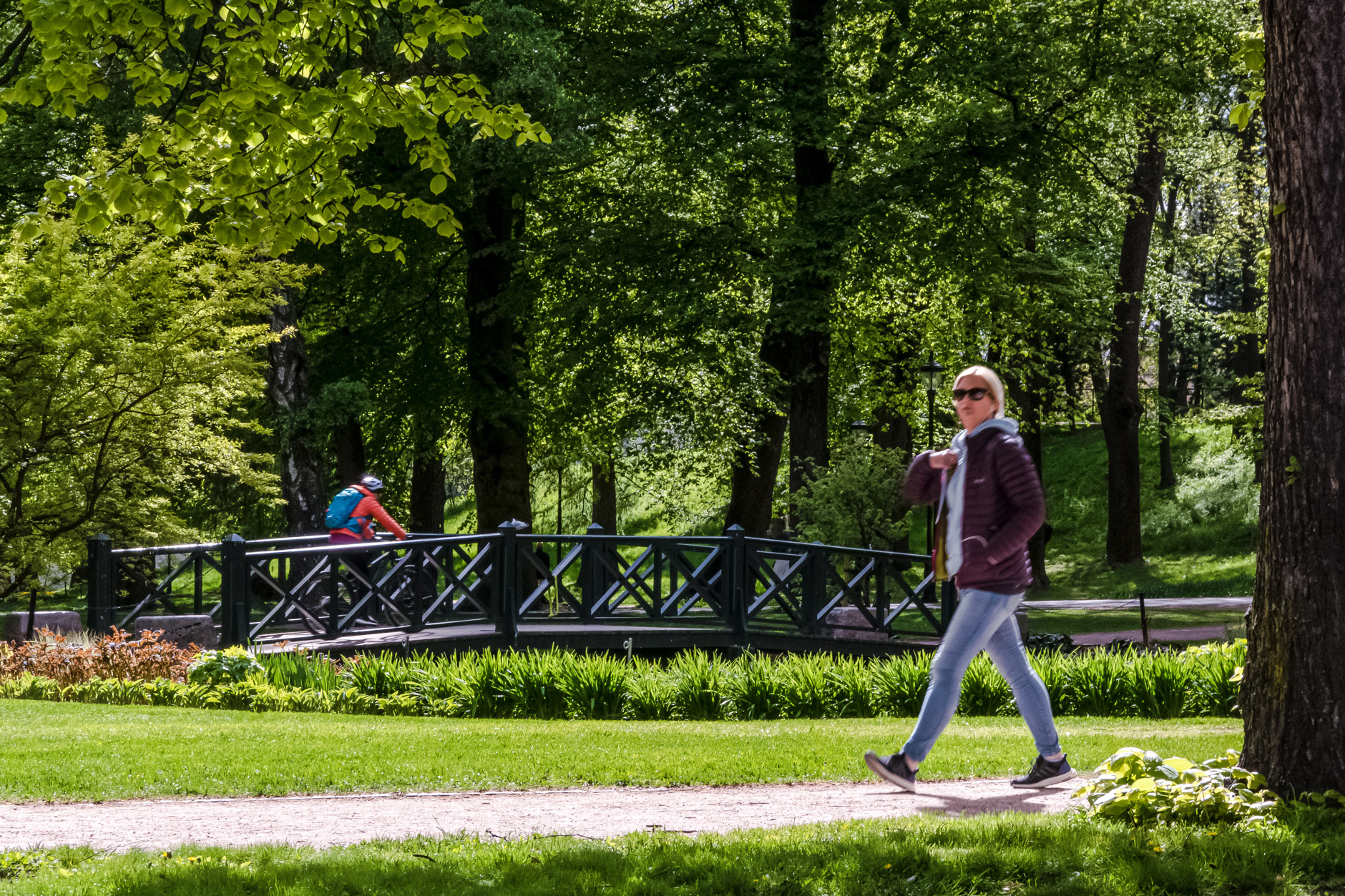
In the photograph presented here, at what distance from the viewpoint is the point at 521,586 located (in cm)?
1462

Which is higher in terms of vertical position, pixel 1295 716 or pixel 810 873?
pixel 1295 716

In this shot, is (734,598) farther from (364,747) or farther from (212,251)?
(212,251)

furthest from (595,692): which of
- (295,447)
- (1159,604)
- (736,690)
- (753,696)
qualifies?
(1159,604)

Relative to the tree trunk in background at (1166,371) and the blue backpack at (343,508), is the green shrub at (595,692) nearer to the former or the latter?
the blue backpack at (343,508)

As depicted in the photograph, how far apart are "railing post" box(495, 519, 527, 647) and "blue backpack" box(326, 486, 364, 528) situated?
1.88 metres

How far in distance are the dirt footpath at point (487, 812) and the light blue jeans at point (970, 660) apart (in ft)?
1.14

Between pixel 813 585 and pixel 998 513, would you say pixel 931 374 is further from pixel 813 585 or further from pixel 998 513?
pixel 998 513

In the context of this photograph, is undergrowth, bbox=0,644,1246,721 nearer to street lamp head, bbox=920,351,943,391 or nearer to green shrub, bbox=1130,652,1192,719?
green shrub, bbox=1130,652,1192,719

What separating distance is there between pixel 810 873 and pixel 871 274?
15.8 m

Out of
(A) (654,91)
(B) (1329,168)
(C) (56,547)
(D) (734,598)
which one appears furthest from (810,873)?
(A) (654,91)

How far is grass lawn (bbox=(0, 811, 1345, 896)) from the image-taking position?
4340mm

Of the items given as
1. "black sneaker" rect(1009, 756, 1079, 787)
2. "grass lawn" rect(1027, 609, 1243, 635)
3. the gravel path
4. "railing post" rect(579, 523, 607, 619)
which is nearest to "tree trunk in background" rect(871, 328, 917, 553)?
the gravel path

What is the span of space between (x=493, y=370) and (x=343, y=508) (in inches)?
302

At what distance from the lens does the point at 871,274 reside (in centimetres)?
1953
